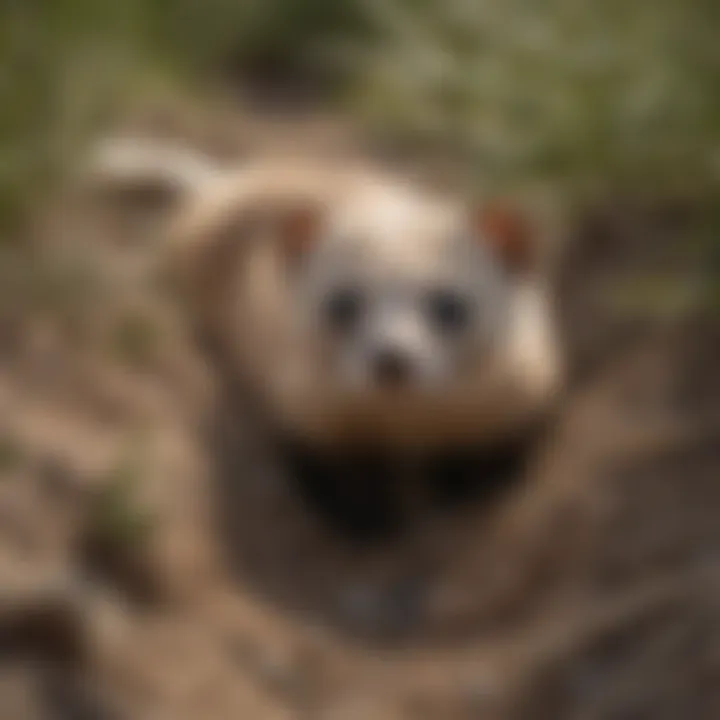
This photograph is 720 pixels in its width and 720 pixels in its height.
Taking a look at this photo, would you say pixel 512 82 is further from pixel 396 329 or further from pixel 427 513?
pixel 427 513

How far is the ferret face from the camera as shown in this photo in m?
2.20

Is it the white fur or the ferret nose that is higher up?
the white fur

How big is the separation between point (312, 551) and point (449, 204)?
0.82 meters

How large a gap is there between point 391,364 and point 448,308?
0.62ft

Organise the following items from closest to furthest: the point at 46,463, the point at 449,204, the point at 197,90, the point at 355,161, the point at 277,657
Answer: the point at 277,657 → the point at 46,463 → the point at 449,204 → the point at 355,161 → the point at 197,90

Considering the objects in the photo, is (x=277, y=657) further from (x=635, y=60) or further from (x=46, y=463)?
(x=635, y=60)

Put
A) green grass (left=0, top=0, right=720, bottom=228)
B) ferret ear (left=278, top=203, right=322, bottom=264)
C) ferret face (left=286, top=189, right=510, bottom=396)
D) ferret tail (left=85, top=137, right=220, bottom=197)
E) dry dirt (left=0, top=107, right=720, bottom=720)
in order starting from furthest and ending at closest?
ferret tail (left=85, top=137, right=220, bottom=197) < ferret ear (left=278, top=203, right=322, bottom=264) < ferret face (left=286, top=189, right=510, bottom=396) < green grass (left=0, top=0, right=720, bottom=228) < dry dirt (left=0, top=107, right=720, bottom=720)

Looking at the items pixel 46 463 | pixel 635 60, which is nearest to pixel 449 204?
pixel 635 60

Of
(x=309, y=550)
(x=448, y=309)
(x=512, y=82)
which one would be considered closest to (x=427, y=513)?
(x=309, y=550)

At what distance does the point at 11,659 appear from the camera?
5.88ft

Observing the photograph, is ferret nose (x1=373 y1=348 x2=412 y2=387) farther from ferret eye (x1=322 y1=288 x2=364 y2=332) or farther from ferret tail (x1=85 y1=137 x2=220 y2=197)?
ferret tail (x1=85 y1=137 x2=220 y2=197)

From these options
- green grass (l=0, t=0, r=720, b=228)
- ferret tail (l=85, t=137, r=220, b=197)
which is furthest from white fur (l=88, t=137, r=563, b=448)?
ferret tail (l=85, t=137, r=220, b=197)

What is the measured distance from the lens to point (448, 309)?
2.24 meters

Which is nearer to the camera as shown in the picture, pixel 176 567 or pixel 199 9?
pixel 176 567
